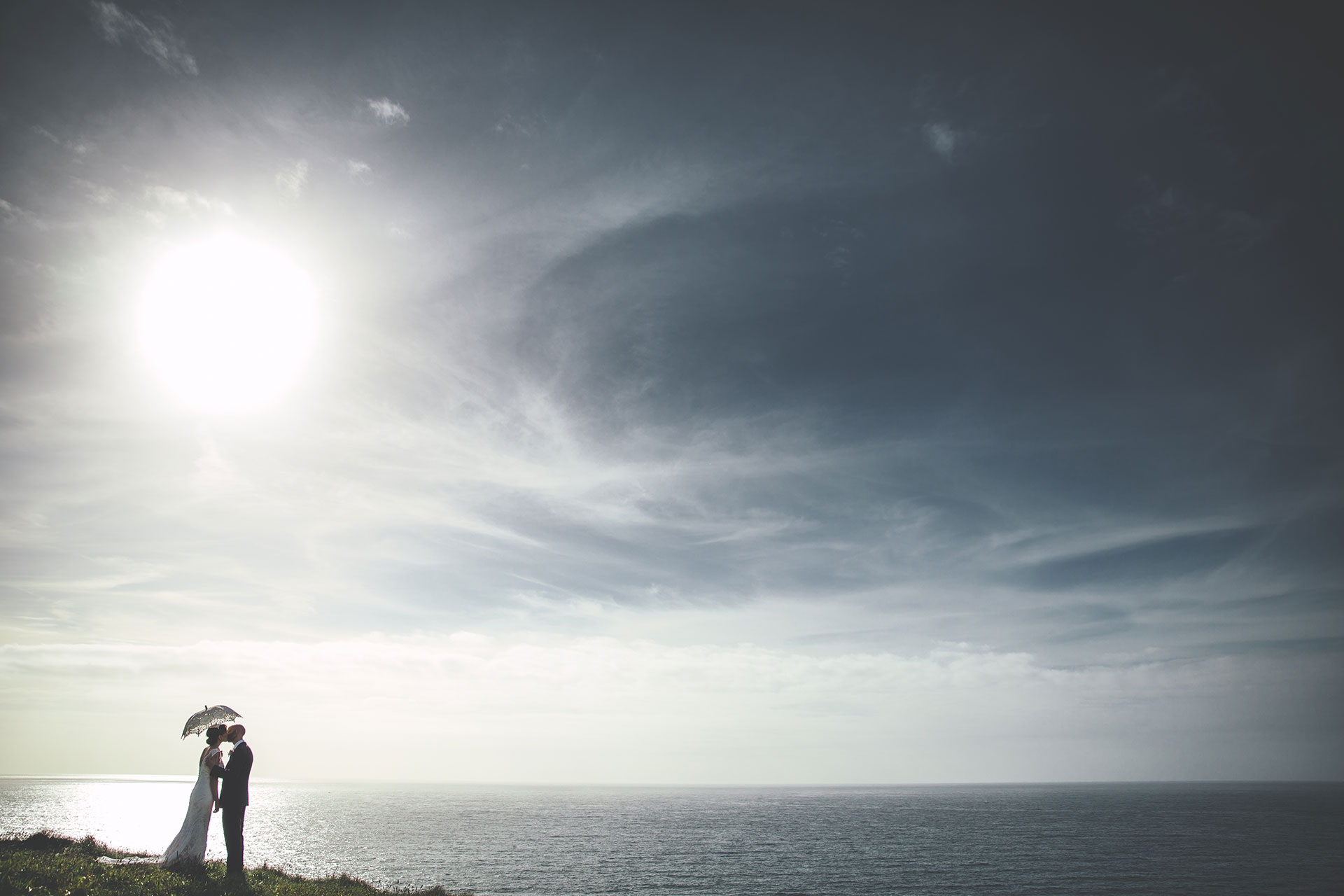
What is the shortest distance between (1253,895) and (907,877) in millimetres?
30026

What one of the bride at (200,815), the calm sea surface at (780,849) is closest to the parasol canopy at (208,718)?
the bride at (200,815)

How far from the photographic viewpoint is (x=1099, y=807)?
193750mm

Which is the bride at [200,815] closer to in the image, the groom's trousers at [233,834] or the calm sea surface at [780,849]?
the groom's trousers at [233,834]

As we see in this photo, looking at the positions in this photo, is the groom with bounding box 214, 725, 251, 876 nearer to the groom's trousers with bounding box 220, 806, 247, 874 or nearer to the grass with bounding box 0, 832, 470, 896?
the groom's trousers with bounding box 220, 806, 247, 874

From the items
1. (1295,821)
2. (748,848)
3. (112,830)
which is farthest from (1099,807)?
(112,830)

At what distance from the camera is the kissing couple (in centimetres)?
1720

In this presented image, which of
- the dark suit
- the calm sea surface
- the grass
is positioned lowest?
the calm sea surface

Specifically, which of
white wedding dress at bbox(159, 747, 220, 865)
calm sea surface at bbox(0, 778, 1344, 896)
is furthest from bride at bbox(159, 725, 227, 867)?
calm sea surface at bbox(0, 778, 1344, 896)

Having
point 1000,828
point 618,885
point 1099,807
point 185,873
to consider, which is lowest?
point 1099,807

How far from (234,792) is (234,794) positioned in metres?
0.07

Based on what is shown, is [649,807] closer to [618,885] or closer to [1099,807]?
[1099,807]

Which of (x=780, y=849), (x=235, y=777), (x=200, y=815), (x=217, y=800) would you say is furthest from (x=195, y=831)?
(x=780, y=849)

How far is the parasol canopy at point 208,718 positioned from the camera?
18.9m

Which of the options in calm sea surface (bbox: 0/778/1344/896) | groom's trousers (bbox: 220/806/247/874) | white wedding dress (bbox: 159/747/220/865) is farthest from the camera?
calm sea surface (bbox: 0/778/1344/896)
